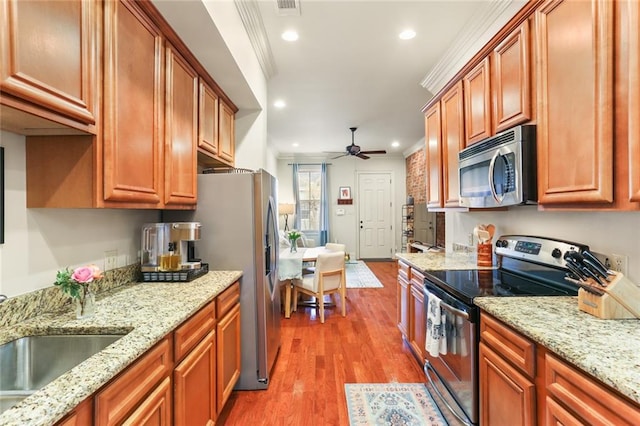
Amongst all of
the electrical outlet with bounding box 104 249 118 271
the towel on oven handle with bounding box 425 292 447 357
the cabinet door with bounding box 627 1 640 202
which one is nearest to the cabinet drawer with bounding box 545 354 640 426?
the cabinet door with bounding box 627 1 640 202

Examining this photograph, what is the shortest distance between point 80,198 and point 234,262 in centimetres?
115

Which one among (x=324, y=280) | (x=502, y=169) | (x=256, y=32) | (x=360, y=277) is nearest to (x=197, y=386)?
(x=502, y=169)

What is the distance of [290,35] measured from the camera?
2.65 m

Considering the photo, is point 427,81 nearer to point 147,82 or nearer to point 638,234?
point 638,234

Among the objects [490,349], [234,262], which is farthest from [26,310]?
[490,349]

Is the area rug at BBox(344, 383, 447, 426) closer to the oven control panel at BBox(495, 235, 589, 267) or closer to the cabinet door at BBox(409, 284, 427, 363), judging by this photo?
the cabinet door at BBox(409, 284, 427, 363)

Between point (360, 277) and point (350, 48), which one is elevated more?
point (350, 48)

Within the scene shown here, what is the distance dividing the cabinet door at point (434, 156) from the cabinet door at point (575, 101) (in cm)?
127

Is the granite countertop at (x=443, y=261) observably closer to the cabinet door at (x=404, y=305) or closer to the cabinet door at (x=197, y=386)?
the cabinet door at (x=404, y=305)

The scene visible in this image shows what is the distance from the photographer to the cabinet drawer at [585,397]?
82 cm

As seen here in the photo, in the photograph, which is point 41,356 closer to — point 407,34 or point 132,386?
point 132,386

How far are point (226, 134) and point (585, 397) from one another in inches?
113

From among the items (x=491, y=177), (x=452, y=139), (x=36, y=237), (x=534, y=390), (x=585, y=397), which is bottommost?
(x=534, y=390)

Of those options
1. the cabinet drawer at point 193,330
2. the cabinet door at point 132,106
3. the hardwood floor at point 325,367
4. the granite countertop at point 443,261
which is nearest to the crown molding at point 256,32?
the cabinet door at point 132,106
